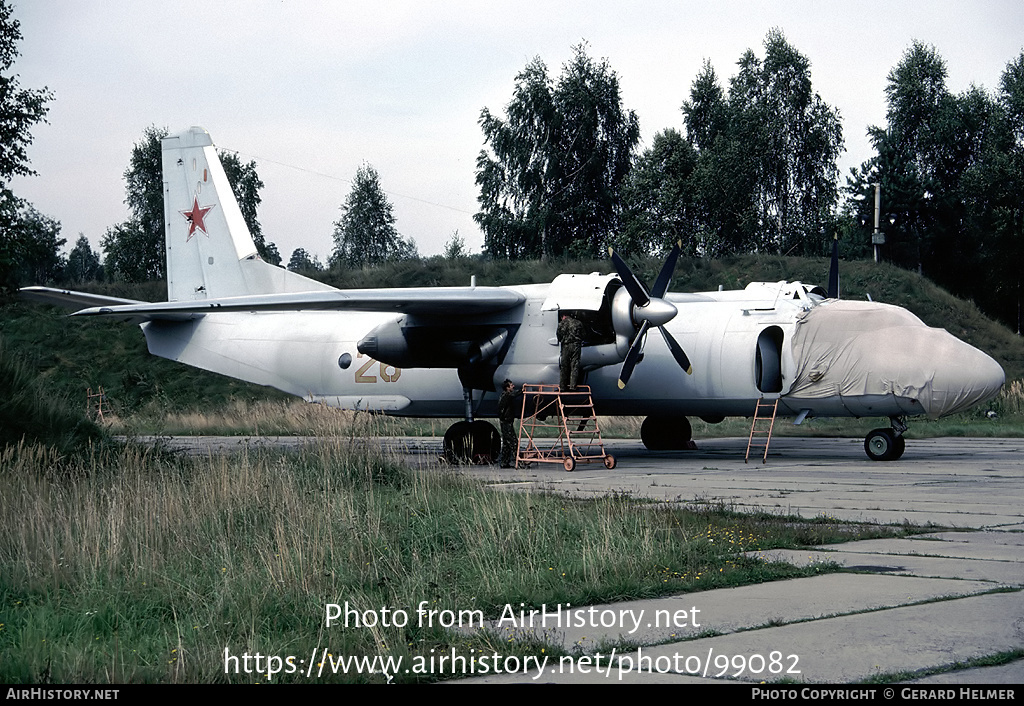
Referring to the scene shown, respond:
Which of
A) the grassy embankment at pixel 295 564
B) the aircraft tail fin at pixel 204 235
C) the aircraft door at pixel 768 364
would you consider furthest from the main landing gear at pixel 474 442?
the grassy embankment at pixel 295 564

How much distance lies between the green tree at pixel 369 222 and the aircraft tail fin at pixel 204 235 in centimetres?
6007

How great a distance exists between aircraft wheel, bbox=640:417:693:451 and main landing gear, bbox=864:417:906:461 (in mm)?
4731

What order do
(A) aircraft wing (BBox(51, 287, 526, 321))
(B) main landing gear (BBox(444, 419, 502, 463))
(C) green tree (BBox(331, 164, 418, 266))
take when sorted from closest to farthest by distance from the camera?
(A) aircraft wing (BBox(51, 287, 526, 321)) → (B) main landing gear (BBox(444, 419, 502, 463)) → (C) green tree (BBox(331, 164, 418, 266))

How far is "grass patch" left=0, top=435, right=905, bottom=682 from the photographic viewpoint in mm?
5234

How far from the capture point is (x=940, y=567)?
23.7 feet

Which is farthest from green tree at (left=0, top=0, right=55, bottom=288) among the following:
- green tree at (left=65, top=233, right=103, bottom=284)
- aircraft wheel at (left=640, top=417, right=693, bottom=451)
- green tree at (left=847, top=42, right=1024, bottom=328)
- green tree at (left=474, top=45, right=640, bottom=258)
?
green tree at (left=65, top=233, right=103, bottom=284)

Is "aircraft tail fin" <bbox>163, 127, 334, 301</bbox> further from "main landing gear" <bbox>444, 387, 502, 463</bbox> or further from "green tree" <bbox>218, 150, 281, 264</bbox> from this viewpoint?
"green tree" <bbox>218, 150, 281, 264</bbox>

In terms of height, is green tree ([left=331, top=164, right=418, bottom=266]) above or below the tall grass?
above

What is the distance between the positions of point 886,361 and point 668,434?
5707 millimetres

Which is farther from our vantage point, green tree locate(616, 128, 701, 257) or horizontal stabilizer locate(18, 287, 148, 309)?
green tree locate(616, 128, 701, 257)

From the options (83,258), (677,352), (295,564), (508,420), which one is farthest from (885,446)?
(83,258)

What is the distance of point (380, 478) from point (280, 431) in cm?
1961

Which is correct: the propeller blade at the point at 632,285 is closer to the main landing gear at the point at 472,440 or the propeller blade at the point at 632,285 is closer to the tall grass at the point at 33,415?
the main landing gear at the point at 472,440

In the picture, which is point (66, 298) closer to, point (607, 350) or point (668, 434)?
point (607, 350)
